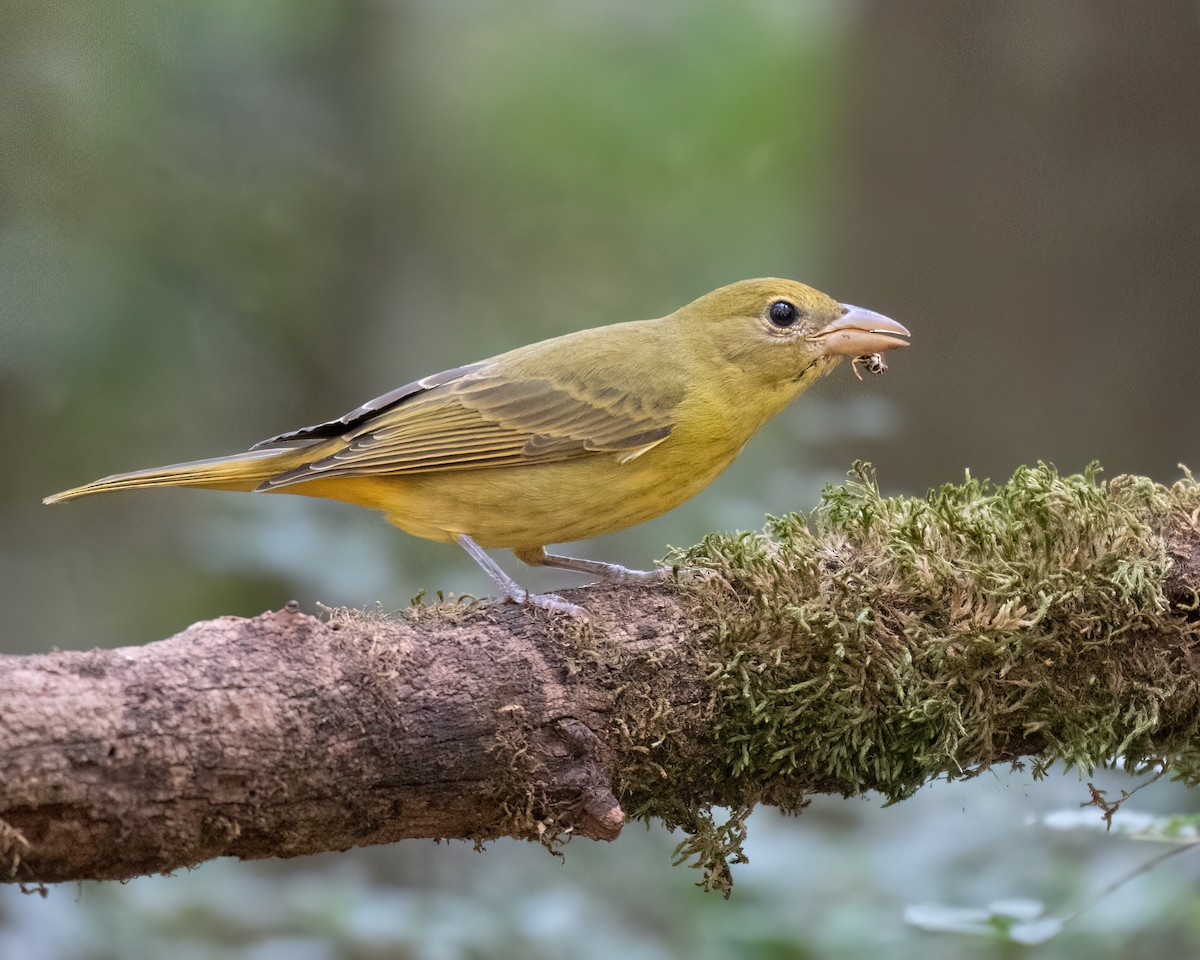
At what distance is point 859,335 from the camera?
13.3 feet

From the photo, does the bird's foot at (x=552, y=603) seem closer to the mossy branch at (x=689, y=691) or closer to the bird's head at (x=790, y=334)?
the mossy branch at (x=689, y=691)

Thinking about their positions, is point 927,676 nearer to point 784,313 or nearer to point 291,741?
point 291,741

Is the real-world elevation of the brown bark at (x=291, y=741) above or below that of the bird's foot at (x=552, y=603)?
below

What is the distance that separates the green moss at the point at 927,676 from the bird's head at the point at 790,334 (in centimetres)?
118

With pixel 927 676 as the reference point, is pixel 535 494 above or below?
above

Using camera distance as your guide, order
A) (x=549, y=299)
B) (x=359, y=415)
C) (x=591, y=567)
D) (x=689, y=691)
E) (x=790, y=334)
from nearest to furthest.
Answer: (x=689, y=691) < (x=591, y=567) < (x=359, y=415) < (x=790, y=334) < (x=549, y=299)

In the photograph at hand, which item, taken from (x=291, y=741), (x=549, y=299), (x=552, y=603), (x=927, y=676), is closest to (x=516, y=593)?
(x=552, y=603)

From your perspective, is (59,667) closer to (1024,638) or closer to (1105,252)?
(1024,638)

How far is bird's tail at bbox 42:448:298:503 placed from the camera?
3572mm

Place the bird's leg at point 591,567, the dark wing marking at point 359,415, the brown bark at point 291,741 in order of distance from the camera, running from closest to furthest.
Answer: the brown bark at point 291,741
the bird's leg at point 591,567
the dark wing marking at point 359,415

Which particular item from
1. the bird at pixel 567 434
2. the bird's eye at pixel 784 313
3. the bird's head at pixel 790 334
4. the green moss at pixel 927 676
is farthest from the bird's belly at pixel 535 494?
the green moss at pixel 927 676

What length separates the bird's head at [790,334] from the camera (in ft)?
13.3

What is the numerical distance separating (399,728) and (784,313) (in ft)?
Answer: 7.36

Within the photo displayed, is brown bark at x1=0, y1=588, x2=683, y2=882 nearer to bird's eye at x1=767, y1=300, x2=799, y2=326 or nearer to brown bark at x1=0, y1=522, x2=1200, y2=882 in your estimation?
brown bark at x1=0, y1=522, x2=1200, y2=882
